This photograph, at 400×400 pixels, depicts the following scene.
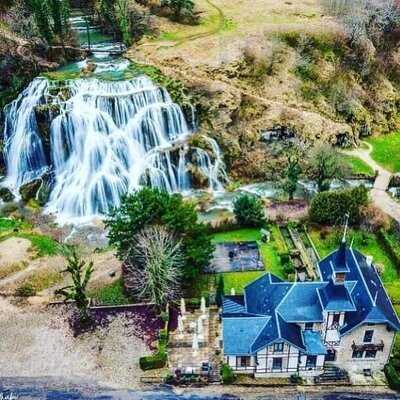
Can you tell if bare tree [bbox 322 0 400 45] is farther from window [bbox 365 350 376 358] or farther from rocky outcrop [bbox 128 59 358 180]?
window [bbox 365 350 376 358]

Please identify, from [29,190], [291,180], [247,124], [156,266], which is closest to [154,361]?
[156,266]

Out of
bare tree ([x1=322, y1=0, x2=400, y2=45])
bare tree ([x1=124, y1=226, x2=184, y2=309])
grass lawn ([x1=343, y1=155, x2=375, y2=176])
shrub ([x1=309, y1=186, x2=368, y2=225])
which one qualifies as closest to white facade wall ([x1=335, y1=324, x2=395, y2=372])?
bare tree ([x1=124, y1=226, x2=184, y2=309])

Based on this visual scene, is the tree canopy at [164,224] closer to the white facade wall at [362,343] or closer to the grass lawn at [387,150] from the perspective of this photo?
the white facade wall at [362,343]

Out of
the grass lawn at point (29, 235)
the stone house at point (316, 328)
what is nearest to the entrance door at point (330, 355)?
the stone house at point (316, 328)

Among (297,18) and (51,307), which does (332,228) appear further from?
(297,18)

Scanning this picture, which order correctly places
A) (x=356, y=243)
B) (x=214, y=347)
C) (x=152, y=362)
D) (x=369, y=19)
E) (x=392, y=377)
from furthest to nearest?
1. (x=369, y=19)
2. (x=356, y=243)
3. (x=214, y=347)
4. (x=152, y=362)
5. (x=392, y=377)

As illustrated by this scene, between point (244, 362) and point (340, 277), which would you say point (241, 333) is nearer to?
point (244, 362)

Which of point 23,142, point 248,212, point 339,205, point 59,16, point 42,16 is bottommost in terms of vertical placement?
point 248,212

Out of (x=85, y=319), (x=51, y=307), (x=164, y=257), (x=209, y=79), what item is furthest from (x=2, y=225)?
(x=209, y=79)
